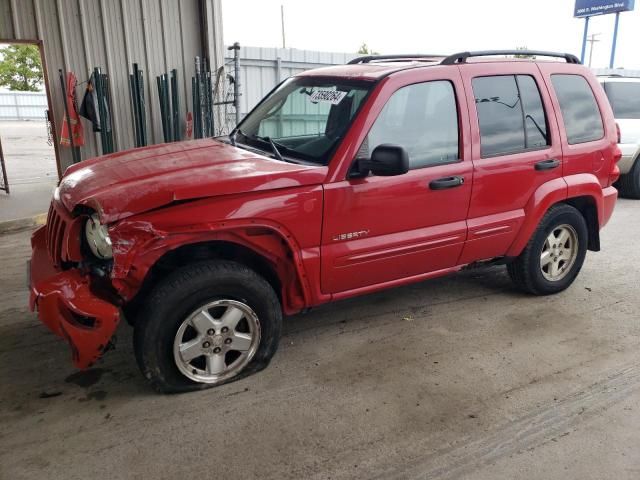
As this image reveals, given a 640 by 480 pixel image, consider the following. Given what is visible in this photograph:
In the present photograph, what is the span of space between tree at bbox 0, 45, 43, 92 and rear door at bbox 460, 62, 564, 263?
4674 cm

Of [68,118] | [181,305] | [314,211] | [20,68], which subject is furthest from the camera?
[20,68]

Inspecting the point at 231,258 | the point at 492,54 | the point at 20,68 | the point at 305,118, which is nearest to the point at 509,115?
the point at 492,54

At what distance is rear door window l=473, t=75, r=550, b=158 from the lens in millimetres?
3861

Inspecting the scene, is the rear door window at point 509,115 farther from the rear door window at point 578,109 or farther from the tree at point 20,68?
the tree at point 20,68

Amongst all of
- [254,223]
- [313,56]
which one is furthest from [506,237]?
[313,56]

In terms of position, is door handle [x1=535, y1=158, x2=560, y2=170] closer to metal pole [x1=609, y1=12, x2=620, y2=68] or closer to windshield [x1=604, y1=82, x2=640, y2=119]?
windshield [x1=604, y1=82, x2=640, y2=119]

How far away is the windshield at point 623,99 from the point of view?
8953 mm

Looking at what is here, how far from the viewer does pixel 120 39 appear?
7922mm

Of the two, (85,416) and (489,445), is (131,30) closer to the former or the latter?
(85,416)

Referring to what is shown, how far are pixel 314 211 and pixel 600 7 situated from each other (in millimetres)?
26010

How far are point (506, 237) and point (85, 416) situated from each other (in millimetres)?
3214

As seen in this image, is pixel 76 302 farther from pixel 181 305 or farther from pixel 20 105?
pixel 20 105

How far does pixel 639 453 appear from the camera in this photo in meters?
2.73

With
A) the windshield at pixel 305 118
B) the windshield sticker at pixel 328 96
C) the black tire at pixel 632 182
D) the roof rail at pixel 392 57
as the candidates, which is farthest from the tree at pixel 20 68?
the windshield sticker at pixel 328 96
